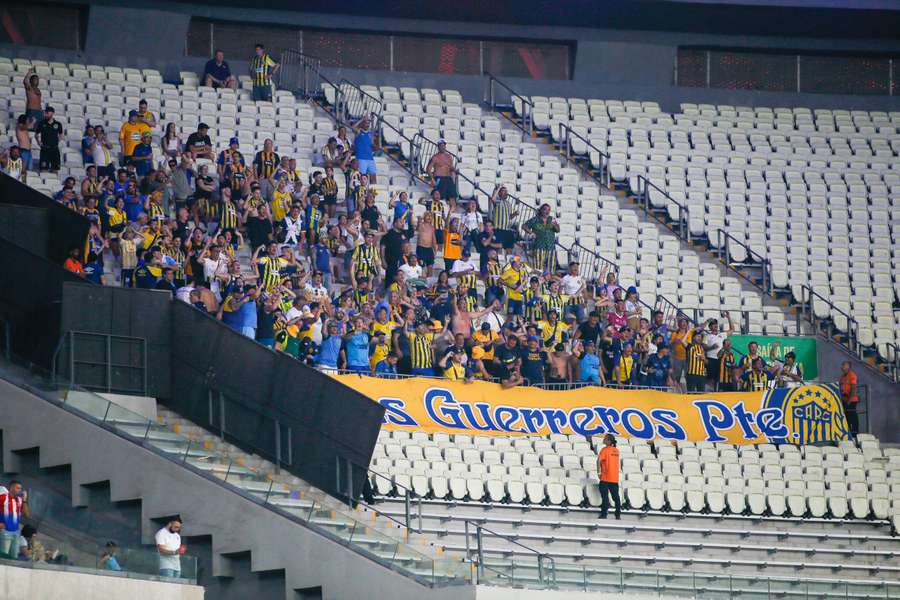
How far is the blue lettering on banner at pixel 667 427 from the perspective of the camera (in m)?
22.8

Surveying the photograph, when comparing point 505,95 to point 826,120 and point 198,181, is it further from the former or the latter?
point 198,181

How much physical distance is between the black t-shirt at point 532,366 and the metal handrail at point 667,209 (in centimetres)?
698

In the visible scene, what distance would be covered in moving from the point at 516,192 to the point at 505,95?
3750 mm

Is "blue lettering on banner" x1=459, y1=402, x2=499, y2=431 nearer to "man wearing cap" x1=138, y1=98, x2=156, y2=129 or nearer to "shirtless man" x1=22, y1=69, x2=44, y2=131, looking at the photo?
"man wearing cap" x1=138, y1=98, x2=156, y2=129

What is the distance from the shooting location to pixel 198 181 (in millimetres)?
23750

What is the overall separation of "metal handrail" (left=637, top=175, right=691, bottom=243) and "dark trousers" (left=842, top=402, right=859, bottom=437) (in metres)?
5.47

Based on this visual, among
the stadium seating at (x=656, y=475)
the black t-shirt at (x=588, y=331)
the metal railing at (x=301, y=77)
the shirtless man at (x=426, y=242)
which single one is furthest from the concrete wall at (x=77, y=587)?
A: the metal railing at (x=301, y=77)

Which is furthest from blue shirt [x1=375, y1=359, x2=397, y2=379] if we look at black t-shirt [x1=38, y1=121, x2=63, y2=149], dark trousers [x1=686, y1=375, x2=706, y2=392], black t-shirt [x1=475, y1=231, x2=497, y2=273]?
black t-shirt [x1=38, y1=121, x2=63, y2=149]

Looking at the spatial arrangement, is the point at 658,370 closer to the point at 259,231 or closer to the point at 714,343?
the point at 714,343

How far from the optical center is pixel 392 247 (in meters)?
24.1

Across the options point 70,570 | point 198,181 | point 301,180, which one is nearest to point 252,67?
point 301,180

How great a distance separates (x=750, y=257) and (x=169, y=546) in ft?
47.8

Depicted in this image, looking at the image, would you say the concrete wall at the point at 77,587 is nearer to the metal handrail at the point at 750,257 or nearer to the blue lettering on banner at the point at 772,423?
the blue lettering on banner at the point at 772,423

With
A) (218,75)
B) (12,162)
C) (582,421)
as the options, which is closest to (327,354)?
(582,421)
